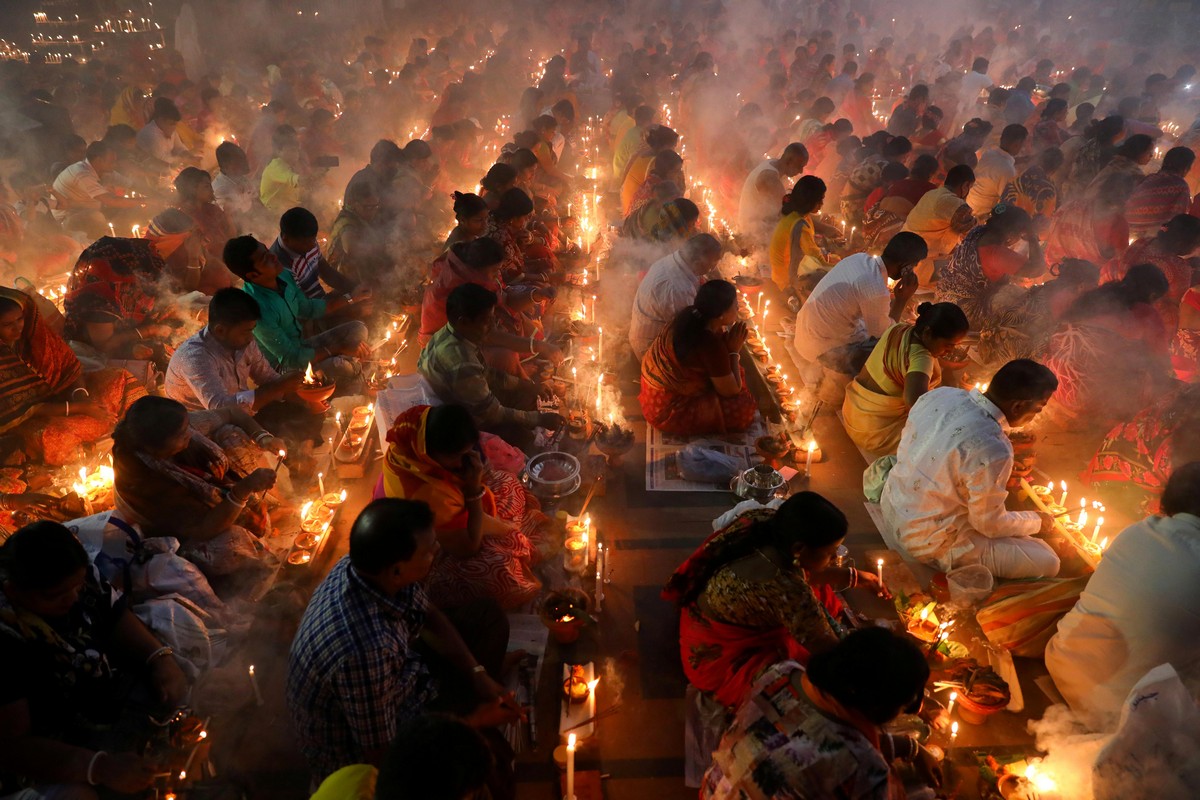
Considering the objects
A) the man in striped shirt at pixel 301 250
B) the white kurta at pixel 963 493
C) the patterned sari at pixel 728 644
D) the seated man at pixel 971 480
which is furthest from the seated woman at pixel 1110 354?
the man in striped shirt at pixel 301 250

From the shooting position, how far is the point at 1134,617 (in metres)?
3.19

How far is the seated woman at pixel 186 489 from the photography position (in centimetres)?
371

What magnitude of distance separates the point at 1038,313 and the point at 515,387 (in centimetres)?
522

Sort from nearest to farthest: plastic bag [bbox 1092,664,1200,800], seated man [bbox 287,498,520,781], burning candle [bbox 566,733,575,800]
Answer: plastic bag [bbox 1092,664,1200,800]
seated man [bbox 287,498,520,781]
burning candle [bbox 566,733,575,800]

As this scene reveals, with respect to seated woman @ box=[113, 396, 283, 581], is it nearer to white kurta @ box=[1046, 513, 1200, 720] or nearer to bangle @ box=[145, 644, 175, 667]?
bangle @ box=[145, 644, 175, 667]

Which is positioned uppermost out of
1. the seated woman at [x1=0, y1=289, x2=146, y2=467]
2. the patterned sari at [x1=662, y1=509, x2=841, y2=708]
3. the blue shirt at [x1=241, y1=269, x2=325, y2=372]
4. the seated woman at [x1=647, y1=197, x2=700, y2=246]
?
the seated woman at [x1=647, y1=197, x2=700, y2=246]

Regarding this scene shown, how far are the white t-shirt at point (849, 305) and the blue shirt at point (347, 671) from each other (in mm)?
5013

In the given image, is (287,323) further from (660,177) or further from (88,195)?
(88,195)

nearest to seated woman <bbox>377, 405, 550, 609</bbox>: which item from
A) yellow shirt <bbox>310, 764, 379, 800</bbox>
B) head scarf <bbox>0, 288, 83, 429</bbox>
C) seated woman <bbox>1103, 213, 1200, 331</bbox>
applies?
yellow shirt <bbox>310, 764, 379, 800</bbox>

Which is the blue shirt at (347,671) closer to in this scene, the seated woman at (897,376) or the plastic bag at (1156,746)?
the plastic bag at (1156,746)

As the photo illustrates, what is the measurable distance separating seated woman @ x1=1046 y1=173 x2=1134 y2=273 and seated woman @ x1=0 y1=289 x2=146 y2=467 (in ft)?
35.2

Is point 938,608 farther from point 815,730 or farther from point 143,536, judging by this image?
point 143,536

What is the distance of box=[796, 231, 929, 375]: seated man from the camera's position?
243 inches

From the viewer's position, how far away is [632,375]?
281 inches
